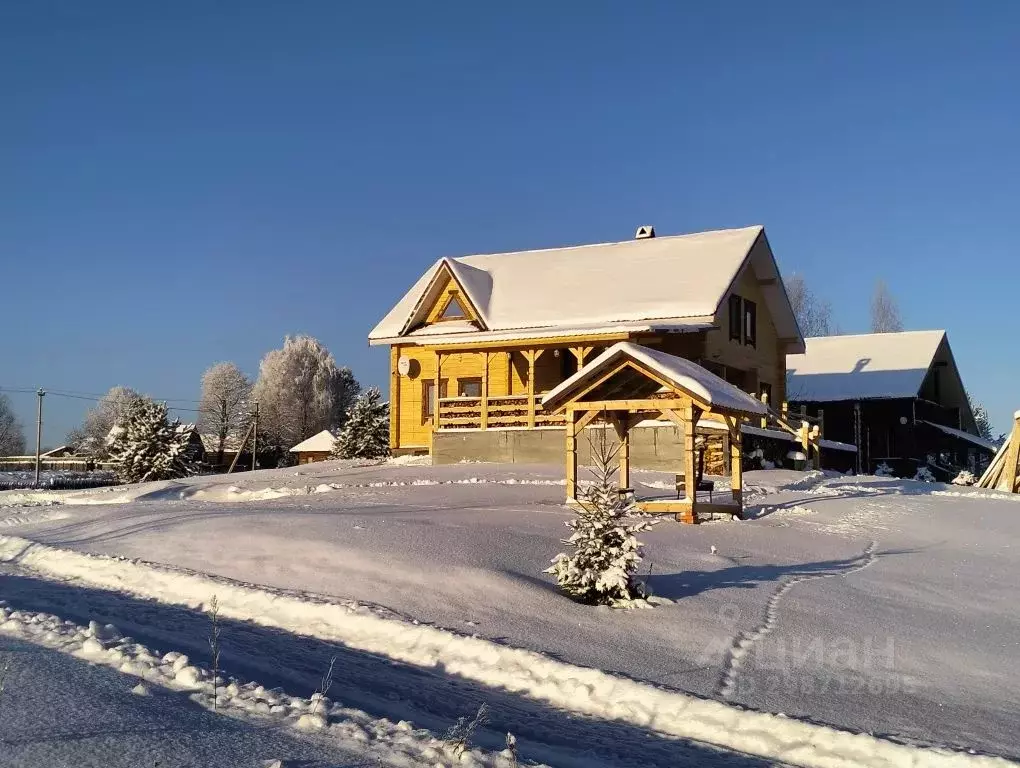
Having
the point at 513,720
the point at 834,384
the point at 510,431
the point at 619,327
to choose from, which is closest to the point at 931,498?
the point at 619,327

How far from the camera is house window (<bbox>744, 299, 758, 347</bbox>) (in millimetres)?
32281

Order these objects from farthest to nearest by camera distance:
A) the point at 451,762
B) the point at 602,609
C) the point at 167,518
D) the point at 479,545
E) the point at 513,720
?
the point at 167,518
the point at 479,545
the point at 602,609
the point at 513,720
the point at 451,762

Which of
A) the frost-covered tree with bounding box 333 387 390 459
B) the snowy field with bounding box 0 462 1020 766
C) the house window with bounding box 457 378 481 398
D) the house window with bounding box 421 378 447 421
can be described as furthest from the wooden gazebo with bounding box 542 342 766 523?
the frost-covered tree with bounding box 333 387 390 459

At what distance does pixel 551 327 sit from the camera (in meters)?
28.8

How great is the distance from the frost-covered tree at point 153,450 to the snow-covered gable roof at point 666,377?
30302mm

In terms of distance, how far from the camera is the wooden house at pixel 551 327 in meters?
26.7

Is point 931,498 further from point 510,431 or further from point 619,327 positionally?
point 510,431

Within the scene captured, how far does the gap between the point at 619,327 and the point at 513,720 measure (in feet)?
66.4

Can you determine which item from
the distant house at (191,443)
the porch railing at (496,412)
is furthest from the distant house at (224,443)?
the porch railing at (496,412)

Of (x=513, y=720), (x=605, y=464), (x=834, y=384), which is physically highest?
(x=834, y=384)

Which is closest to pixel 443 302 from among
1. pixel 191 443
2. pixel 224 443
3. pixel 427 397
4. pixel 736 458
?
pixel 427 397

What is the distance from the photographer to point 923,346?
43.7m

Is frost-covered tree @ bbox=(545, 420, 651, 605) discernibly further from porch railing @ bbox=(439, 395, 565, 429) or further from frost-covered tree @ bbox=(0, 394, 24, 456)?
frost-covered tree @ bbox=(0, 394, 24, 456)

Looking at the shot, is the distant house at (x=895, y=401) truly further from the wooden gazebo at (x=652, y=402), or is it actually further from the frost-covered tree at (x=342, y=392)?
the frost-covered tree at (x=342, y=392)
